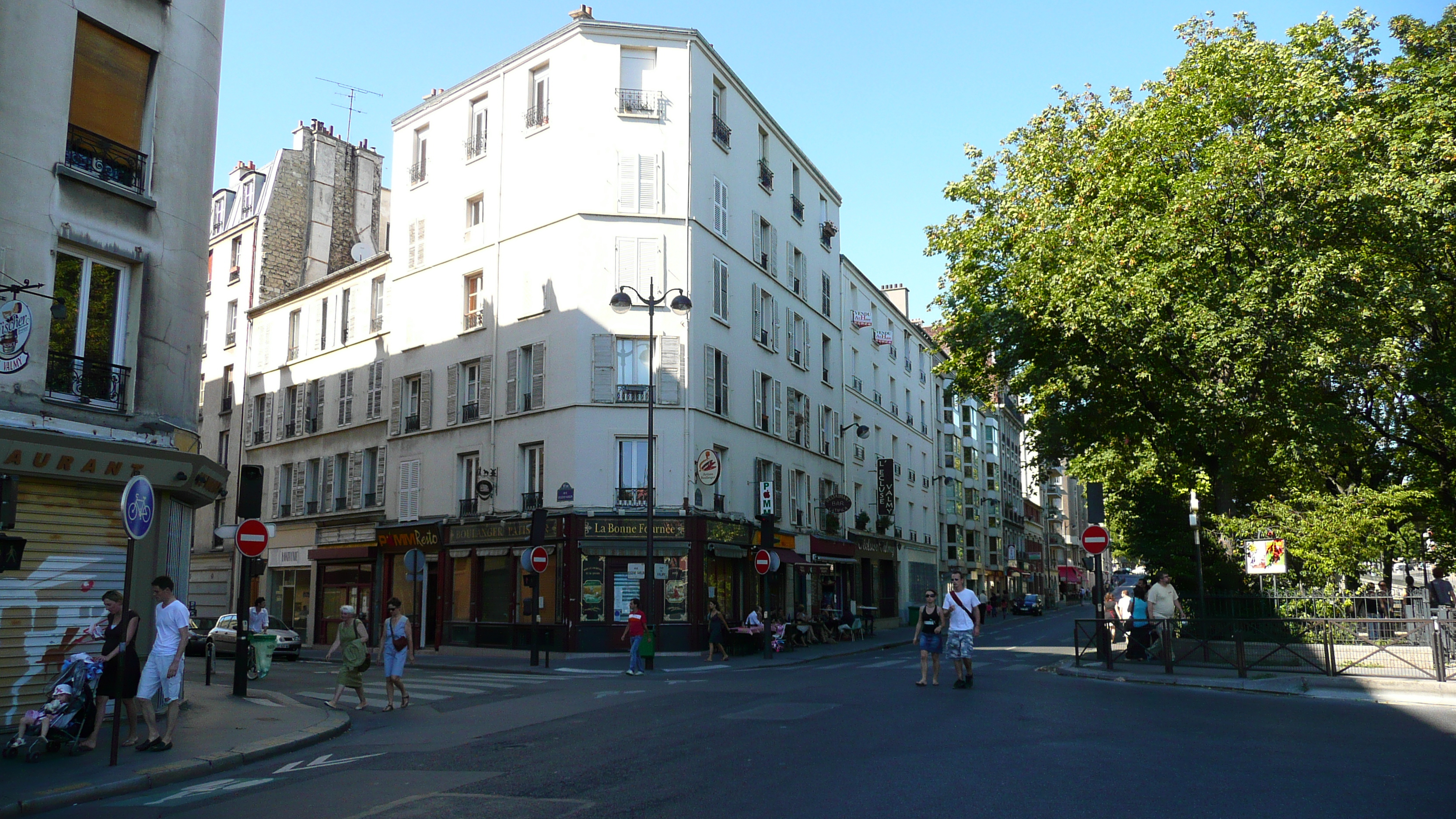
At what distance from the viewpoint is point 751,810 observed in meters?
6.91

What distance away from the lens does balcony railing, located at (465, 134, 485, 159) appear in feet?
107

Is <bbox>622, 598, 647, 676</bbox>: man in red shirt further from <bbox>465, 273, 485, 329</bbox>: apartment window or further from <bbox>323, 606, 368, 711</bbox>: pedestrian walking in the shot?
<bbox>465, 273, 485, 329</bbox>: apartment window

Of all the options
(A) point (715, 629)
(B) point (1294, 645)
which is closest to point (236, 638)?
(A) point (715, 629)

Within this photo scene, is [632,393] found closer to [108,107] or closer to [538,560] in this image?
[538,560]

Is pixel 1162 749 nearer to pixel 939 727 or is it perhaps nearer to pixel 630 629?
pixel 939 727

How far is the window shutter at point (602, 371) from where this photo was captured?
28.4m

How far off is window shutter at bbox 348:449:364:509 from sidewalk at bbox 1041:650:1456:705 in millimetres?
24002

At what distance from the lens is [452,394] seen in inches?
1240

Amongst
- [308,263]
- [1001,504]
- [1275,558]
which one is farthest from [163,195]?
[1001,504]

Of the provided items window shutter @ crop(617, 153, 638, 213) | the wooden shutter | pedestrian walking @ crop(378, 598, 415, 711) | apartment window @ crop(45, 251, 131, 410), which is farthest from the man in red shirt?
window shutter @ crop(617, 153, 638, 213)

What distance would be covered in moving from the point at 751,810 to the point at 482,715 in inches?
297

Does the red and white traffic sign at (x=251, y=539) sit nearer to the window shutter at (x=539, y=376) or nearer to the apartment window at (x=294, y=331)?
the window shutter at (x=539, y=376)

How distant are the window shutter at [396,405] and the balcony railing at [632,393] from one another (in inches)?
344

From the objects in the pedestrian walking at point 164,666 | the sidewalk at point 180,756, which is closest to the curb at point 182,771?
the sidewalk at point 180,756
